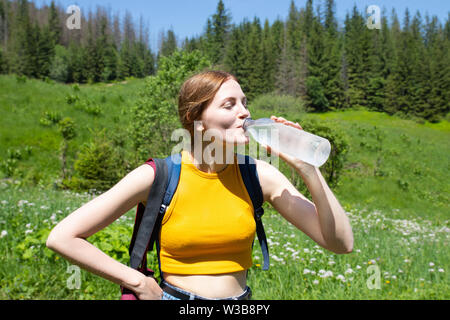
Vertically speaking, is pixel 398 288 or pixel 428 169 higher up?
pixel 398 288

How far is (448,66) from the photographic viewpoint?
5250 cm

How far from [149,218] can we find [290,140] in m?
0.62

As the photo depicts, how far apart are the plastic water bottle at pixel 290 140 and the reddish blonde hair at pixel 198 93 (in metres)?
0.19

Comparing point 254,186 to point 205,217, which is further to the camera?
point 254,186

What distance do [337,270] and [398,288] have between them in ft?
2.41

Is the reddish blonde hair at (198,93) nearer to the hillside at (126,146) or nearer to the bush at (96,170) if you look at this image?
the bush at (96,170)

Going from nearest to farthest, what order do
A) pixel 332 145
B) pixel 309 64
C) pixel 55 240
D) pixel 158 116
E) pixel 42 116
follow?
pixel 55 240, pixel 332 145, pixel 158 116, pixel 42 116, pixel 309 64

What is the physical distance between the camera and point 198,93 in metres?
1.50

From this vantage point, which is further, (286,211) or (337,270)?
(337,270)

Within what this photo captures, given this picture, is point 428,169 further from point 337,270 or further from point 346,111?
point 346,111
